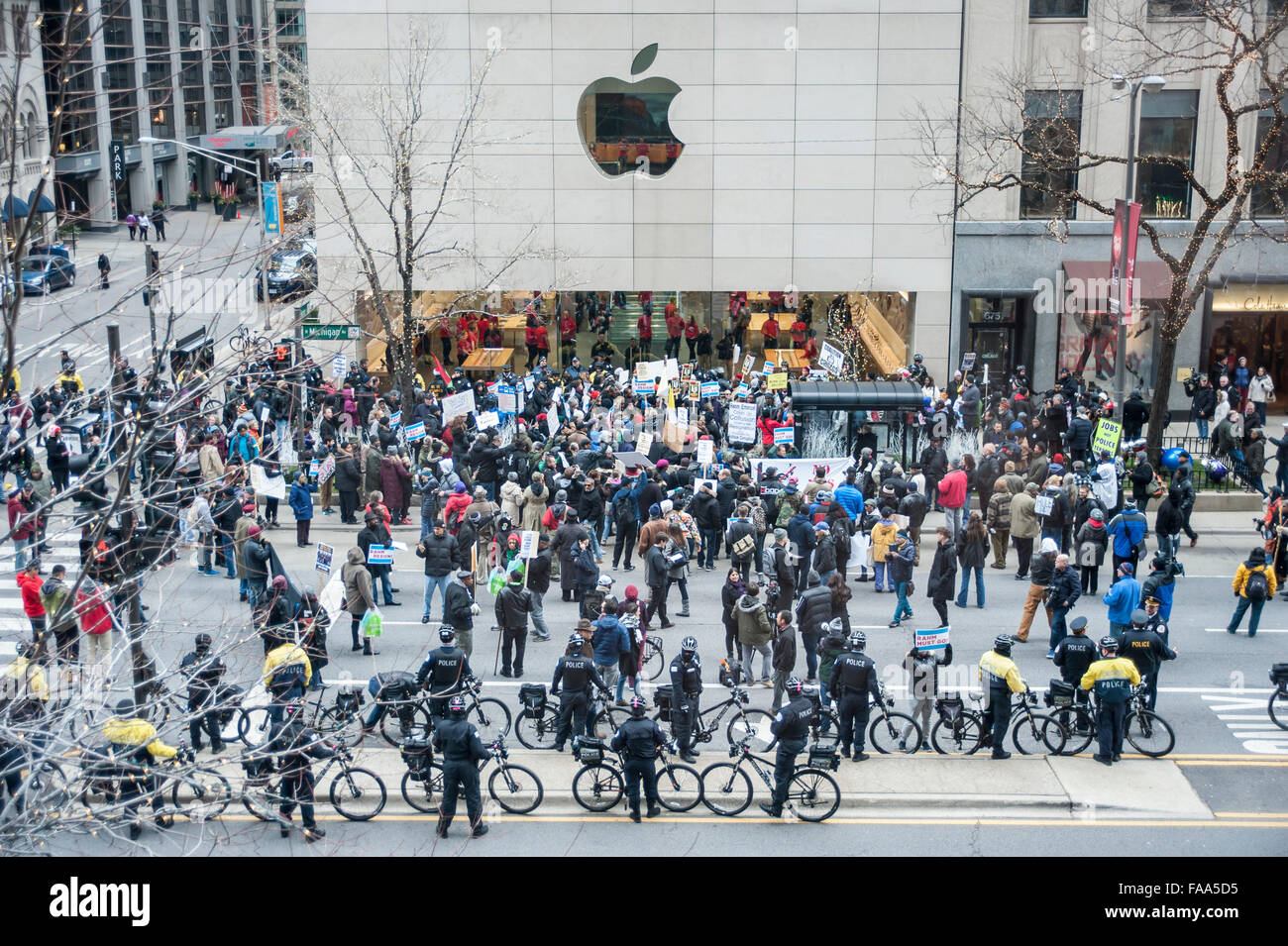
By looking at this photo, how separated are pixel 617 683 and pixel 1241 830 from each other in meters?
7.37

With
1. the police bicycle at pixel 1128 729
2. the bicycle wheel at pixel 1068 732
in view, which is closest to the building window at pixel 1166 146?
the police bicycle at pixel 1128 729

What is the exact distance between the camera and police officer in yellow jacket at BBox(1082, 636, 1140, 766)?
15.0 metres

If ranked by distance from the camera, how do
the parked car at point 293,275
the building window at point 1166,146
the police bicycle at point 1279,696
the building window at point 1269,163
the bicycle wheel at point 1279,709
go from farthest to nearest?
the building window at point 1166,146 → the building window at point 1269,163 → the parked car at point 293,275 → the bicycle wheel at point 1279,709 → the police bicycle at point 1279,696

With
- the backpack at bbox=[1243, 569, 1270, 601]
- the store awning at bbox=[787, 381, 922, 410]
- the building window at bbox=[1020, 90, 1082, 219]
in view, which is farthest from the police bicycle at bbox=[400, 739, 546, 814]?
the building window at bbox=[1020, 90, 1082, 219]

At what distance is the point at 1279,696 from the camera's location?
16.3 meters

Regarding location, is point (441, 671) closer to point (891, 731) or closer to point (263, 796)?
point (263, 796)

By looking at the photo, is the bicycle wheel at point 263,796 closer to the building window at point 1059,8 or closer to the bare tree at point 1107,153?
the bare tree at point 1107,153

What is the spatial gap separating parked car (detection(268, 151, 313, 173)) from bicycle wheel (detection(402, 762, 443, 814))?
2201 cm

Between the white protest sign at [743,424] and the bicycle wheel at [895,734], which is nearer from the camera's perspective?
the bicycle wheel at [895,734]

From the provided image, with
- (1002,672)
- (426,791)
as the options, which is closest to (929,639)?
(1002,672)

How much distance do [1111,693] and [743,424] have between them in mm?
11947

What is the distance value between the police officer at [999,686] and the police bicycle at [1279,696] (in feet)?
11.3

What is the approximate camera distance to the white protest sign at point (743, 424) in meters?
25.9

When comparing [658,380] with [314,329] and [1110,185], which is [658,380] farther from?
[1110,185]
